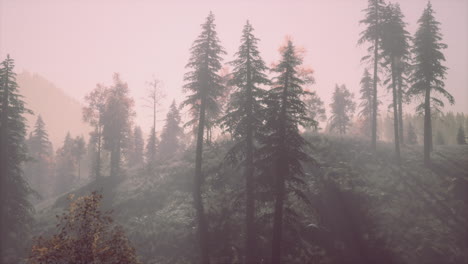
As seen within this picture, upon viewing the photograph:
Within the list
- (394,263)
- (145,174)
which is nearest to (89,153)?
(145,174)

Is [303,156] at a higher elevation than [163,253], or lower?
higher

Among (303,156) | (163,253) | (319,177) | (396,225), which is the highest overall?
(303,156)

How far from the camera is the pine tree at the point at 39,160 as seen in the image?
51.2 metres

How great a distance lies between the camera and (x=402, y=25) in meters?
31.4

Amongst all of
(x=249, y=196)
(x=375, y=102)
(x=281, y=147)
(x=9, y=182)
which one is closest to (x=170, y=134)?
(x=9, y=182)

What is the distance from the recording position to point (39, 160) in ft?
165

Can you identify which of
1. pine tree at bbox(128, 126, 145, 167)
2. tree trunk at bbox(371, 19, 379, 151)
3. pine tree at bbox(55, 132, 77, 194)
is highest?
tree trunk at bbox(371, 19, 379, 151)

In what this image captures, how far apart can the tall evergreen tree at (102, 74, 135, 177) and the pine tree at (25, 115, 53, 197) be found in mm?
21857

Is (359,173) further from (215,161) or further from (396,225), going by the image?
(215,161)

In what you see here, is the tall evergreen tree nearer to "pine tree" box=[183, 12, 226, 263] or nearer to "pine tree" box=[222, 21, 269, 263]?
"pine tree" box=[183, 12, 226, 263]

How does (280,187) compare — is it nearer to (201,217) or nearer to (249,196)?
(249,196)

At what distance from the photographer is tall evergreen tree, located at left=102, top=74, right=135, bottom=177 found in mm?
35156

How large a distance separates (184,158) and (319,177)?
16292mm

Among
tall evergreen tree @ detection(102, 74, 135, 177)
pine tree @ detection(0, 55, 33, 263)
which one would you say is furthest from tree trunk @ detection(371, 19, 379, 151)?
pine tree @ detection(0, 55, 33, 263)
